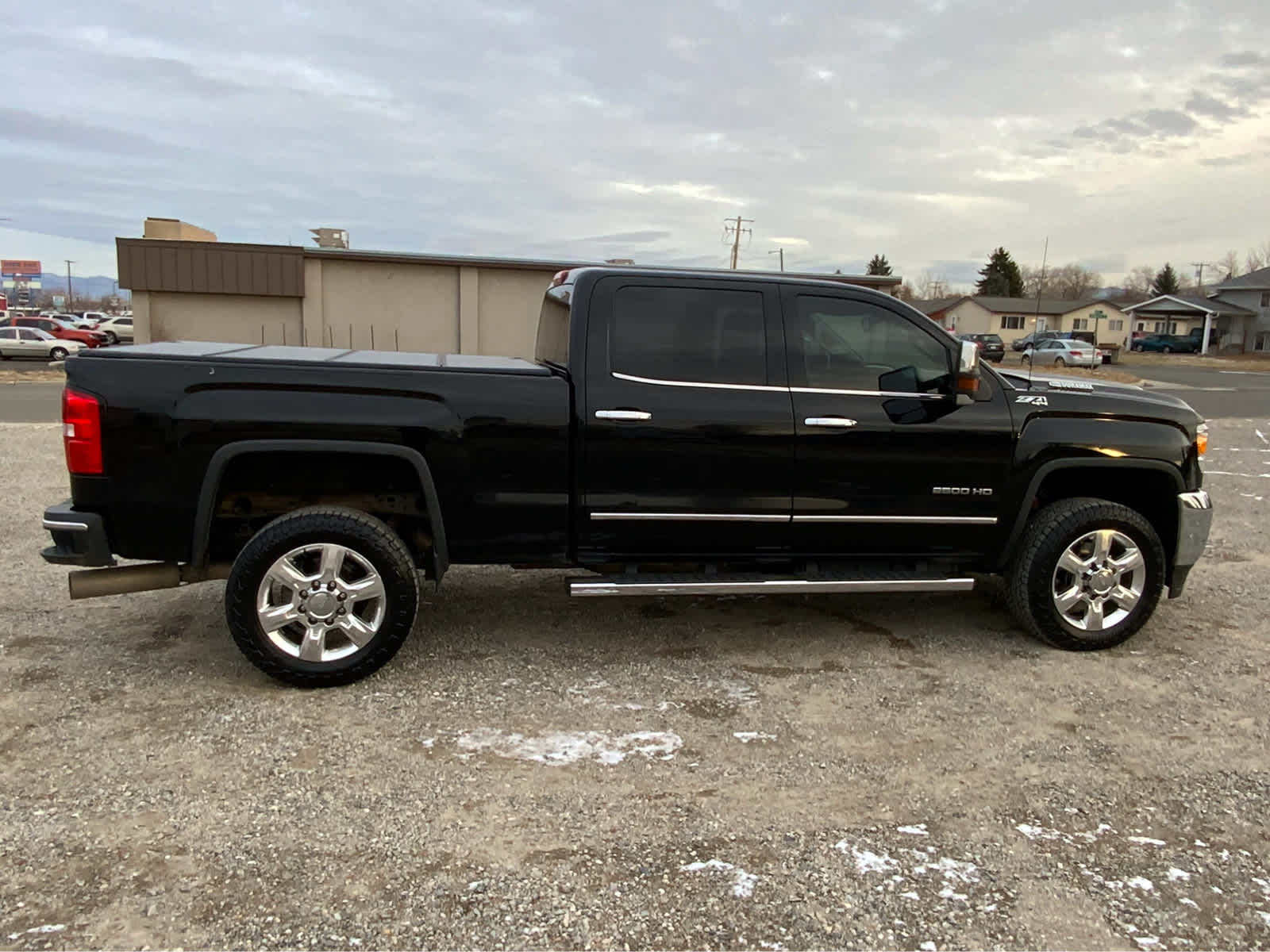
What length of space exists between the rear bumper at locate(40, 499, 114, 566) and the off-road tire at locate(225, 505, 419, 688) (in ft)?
1.91

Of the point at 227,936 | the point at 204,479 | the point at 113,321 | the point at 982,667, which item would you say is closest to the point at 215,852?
the point at 227,936

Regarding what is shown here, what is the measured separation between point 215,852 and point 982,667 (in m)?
3.58

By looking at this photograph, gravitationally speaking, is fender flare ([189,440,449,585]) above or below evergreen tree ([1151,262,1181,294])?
below

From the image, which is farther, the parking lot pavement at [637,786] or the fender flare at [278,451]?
the fender flare at [278,451]

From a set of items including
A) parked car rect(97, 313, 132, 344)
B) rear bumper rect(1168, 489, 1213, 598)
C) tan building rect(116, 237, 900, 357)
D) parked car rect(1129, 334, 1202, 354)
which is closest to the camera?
rear bumper rect(1168, 489, 1213, 598)

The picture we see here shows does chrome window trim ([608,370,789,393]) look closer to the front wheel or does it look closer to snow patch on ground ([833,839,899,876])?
the front wheel

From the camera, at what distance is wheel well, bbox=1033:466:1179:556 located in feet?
16.1

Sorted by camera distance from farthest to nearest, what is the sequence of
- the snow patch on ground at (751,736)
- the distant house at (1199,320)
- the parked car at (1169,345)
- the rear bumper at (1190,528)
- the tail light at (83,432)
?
1. the distant house at (1199,320)
2. the parked car at (1169,345)
3. the rear bumper at (1190,528)
4. the tail light at (83,432)
5. the snow patch on ground at (751,736)

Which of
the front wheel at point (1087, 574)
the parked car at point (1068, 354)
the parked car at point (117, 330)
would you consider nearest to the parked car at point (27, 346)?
the parked car at point (117, 330)

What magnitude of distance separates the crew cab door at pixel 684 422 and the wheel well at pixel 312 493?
2.78 ft

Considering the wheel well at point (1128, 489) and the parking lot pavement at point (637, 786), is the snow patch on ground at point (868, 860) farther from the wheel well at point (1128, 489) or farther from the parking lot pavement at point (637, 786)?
the wheel well at point (1128, 489)

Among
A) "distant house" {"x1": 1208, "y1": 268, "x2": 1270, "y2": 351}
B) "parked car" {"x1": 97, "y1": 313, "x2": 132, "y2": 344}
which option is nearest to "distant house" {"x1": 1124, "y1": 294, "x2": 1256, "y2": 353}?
"distant house" {"x1": 1208, "y1": 268, "x2": 1270, "y2": 351}

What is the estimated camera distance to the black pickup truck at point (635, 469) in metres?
3.97

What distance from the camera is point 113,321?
142 feet
